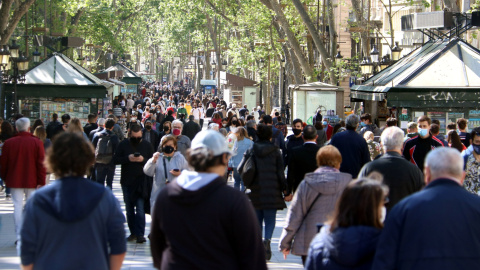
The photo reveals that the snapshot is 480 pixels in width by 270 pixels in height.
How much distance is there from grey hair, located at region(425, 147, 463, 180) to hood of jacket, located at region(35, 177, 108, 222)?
1.73 metres

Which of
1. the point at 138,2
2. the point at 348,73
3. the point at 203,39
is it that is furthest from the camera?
the point at 203,39

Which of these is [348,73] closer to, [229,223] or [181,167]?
[181,167]

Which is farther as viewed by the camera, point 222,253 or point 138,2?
point 138,2

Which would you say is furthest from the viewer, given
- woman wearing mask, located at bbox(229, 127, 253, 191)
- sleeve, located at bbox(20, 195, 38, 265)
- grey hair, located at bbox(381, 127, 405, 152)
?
woman wearing mask, located at bbox(229, 127, 253, 191)

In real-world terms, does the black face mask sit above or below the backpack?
above

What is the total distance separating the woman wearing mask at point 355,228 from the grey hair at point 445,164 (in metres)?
0.32

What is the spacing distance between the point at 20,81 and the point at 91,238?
20.0 meters

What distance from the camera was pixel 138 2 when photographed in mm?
58281

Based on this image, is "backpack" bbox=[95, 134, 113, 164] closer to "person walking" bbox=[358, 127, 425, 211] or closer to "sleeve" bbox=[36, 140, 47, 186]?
"sleeve" bbox=[36, 140, 47, 186]

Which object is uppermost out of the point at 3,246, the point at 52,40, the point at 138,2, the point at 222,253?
the point at 138,2

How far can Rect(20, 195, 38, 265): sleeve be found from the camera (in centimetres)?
428

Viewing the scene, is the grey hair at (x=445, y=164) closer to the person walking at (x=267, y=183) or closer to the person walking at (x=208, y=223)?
the person walking at (x=208, y=223)

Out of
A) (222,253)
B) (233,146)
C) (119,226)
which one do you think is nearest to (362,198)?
(222,253)

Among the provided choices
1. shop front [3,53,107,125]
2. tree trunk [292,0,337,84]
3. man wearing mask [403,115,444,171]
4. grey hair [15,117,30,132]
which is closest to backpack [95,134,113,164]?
grey hair [15,117,30,132]
